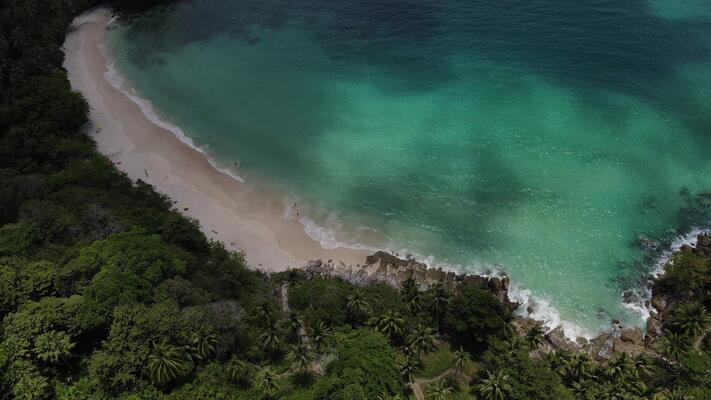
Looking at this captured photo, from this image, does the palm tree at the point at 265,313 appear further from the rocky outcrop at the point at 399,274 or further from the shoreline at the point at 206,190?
the shoreline at the point at 206,190

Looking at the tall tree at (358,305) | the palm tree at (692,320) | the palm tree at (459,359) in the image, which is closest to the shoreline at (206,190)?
the palm tree at (692,320)

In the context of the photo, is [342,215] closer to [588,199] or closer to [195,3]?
[588,199]

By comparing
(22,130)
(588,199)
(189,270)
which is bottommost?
(588,199)

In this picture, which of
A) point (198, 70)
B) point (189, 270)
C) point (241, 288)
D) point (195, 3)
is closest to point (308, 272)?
point (241, 288)

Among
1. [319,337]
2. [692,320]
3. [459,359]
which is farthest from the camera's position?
[692,320]

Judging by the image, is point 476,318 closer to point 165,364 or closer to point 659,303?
point 659,303

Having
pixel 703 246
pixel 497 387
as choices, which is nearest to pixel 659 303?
pixel 703 246
